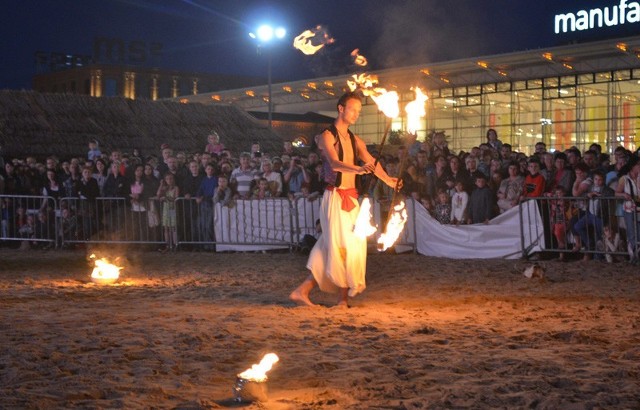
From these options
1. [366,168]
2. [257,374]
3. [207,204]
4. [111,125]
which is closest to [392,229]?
[366,168]

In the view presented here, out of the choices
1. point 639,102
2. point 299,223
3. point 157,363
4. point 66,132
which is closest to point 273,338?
point 157,363

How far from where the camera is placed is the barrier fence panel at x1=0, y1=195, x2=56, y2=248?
19.4 m

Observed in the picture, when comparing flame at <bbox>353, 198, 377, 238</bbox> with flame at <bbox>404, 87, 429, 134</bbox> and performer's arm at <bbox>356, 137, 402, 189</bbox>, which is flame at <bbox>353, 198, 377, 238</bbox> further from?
flame at <bbox>404, 87, 429, 134</bbox>

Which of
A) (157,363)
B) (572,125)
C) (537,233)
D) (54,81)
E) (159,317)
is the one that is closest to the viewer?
(157,363)

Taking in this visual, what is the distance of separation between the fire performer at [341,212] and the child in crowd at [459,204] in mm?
→ 6468

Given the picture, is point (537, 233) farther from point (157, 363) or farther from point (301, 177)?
point (157, 363)

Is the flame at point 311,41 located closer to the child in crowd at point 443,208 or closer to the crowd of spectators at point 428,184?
the crowd of spectators at point 428,184

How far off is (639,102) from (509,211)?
17.8 m

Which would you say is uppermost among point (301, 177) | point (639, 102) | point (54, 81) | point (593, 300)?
point (54, 81)

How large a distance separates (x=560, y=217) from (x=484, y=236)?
1471mm

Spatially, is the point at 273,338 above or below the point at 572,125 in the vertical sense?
below

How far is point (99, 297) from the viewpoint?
10.6 metres

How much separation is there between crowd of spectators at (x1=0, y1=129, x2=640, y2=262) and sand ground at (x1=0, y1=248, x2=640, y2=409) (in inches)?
64.1

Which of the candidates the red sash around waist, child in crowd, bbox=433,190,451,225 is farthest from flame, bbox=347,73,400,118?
child in crowd, bbox=433,190,451,225
